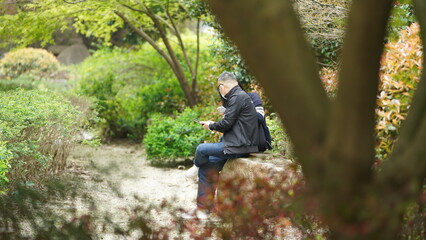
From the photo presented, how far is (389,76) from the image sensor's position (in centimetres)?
500

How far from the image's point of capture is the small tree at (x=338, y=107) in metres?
1.84

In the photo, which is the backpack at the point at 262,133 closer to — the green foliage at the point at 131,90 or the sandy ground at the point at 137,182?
the sandy ground at the point at 137,182

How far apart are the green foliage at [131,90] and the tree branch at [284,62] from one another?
Result: 461 inches

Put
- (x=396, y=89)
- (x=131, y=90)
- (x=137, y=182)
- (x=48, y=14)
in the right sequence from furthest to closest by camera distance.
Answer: (x=131, y=90)
(x=48, y=14)
(x=137, y=182)
(x=396, y=89)

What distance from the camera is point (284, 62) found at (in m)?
1.84

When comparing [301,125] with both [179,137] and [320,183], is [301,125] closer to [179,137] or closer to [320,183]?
[320,183]

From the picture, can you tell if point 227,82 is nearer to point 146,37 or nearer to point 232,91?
point 232,91

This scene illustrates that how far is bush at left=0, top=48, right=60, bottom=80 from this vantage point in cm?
1897

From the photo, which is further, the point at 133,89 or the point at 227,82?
the point at 133,89

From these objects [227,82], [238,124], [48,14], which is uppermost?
[48,14]

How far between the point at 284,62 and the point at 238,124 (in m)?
4.56

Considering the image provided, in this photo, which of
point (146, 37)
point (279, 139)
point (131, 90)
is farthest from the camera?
point (131, 90)

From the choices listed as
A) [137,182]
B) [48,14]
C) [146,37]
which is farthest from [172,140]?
[146,37]

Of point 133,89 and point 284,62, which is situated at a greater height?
point 284,62
